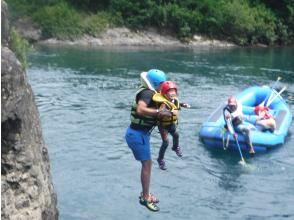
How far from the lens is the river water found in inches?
439

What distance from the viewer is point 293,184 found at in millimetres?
12383

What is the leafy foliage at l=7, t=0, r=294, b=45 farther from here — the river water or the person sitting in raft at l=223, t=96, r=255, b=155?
the person sitting in raft at l=223, t=96, r=255, b=155

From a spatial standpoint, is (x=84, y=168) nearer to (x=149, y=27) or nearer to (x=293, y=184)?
(x=293, y=184)

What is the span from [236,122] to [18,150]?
877 cm

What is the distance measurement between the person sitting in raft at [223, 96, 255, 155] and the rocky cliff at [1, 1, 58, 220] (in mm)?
8064

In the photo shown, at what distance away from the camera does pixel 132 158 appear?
44.4ft

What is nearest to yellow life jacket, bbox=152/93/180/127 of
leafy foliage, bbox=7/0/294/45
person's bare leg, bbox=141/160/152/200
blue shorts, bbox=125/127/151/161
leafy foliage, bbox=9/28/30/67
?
blue shorts, bbox=125/127/151/161

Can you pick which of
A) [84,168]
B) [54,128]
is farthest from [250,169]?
[54,128]

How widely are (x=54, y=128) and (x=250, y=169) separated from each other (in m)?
5.26

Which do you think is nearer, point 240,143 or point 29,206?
point 29,206

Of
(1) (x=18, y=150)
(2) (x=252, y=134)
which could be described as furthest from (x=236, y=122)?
(1) (x=18, y=150)

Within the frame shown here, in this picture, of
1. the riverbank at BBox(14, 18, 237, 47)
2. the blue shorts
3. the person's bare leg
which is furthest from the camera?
the riverbank at BBox(14, 18, 237, 47)

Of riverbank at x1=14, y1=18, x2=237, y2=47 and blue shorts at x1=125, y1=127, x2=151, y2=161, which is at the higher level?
blue shorts at x1=125, y1=127, x2=151, y2=161

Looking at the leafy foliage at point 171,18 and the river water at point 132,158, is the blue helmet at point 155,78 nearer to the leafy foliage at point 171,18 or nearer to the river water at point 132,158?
the river water at point 132,158
